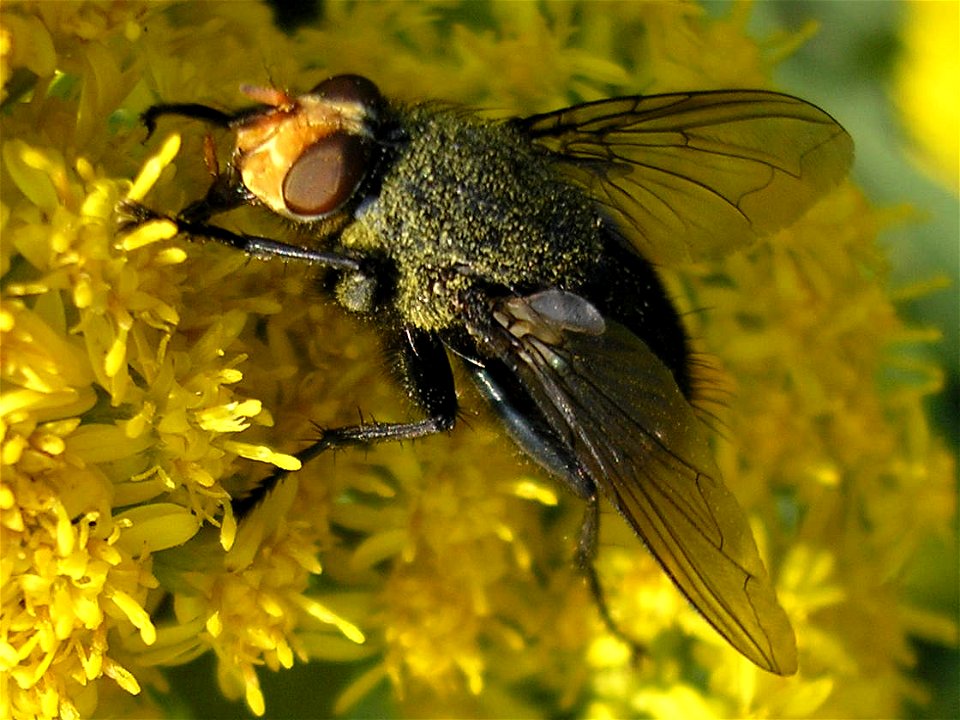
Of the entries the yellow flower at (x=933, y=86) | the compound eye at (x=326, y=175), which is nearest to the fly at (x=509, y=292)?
the compound eye at (x=326, y=175)

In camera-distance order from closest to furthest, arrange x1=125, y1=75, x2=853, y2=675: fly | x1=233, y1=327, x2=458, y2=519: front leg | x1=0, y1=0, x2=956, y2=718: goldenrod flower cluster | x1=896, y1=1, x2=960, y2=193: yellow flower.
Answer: x1=0, y1=0, x2=956, y2=718: goldenrod flower cluster < x1=125, y1=75, x2=853, y2=675: fly < x1=233, y1=327, x2=458, y2=519: front leg < x1=896, y1=1, x2=960, y2=193: yellow flower

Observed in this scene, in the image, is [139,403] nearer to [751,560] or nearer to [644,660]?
[751,560]

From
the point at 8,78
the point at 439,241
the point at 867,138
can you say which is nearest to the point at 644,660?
the point at 439,241

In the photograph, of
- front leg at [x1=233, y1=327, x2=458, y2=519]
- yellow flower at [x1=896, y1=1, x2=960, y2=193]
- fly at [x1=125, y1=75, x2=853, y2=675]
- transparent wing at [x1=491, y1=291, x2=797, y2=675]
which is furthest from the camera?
yellow flower at [x1=896, y1=1, x2=960, y2=193]

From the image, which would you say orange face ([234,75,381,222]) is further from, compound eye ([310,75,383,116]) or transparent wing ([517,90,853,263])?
transparent wing ([517,90,853,263])

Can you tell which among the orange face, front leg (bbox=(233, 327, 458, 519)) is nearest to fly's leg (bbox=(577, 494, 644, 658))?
front leg (bbox=(233, 327, 458, 519))

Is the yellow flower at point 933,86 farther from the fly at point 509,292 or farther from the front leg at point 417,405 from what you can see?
the front leg at point 417,405
